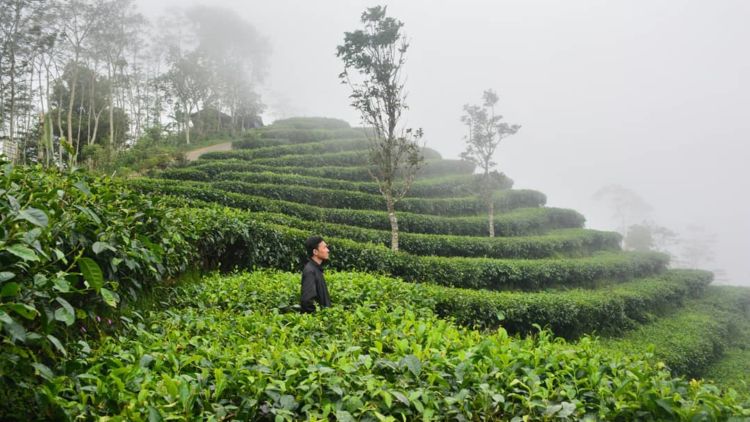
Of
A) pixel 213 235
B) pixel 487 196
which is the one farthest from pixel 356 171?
pixel 213 235

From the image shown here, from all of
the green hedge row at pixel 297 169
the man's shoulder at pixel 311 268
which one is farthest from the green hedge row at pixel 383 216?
the man's shoulder at pixel 311 268

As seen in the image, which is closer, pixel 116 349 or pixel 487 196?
pixel 116 349

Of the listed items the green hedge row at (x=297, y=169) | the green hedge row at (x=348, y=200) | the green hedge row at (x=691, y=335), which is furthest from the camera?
the green hedge row at (x=297, y=169)

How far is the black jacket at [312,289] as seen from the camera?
4.97 m

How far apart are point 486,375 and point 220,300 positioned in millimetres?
3650

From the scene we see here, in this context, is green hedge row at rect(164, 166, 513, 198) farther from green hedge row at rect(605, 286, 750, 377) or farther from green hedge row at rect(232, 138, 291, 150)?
green hedge row at rect(605, 286, 750, 377)

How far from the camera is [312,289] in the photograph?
499 cm

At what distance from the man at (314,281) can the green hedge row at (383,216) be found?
5.18 metres

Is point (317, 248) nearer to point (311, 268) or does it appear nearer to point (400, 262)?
point (311, 268)

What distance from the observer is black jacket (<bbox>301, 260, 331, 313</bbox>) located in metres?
4.97

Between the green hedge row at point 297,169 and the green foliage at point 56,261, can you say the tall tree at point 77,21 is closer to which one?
the green hedge row at point 297,169

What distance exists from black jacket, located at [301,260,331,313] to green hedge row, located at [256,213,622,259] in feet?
22.9

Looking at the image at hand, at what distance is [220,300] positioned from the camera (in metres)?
5.16

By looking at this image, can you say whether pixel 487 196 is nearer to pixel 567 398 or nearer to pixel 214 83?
pixel 567 398
